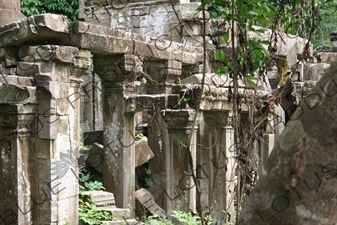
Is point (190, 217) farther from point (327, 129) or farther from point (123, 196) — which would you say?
point (327, 129)

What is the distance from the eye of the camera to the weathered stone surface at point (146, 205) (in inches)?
320

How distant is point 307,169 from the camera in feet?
5.28

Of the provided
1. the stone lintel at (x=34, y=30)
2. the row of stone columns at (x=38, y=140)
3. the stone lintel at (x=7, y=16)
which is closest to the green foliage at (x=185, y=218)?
the row of stone columns at (x=38, y=140)

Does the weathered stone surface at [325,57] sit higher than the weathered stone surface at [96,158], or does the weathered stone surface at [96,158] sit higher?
the weathered stone surface at [325,57]

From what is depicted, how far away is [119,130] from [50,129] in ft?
6.67

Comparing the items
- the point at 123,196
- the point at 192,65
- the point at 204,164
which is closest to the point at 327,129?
the point at 123,196

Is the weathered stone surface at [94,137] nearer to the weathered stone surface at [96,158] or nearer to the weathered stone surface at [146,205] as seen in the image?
the weathered stone surface at [96,158]

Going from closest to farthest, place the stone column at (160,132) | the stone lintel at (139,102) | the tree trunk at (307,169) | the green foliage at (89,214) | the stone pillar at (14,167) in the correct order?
the tree trunk at (307,169) → the stone pillar at (14,167) → the green foliage at (89,214) → the stone lintel at (139,102) → the stone column at (160,132)

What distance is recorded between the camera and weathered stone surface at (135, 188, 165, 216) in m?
8.12

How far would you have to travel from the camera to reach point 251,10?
10.3 feet

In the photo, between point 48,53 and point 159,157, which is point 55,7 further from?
point 48,53

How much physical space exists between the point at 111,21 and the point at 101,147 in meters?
4.03

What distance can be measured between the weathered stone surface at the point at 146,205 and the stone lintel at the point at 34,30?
9.46 ft

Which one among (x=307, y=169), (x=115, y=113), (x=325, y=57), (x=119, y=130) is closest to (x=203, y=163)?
(x=119, y=130)
